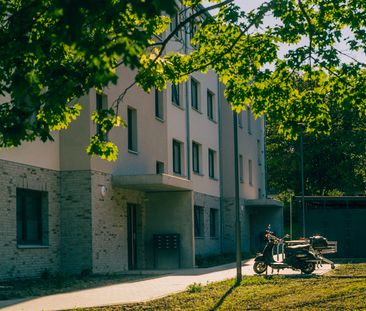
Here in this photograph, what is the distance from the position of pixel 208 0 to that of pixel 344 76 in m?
3.23

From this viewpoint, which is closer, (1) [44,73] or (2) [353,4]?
(1) [44,73]

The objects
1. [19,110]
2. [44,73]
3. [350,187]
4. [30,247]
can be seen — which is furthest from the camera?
[350,187]

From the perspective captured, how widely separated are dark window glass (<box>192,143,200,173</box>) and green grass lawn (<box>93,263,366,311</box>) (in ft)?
50.6

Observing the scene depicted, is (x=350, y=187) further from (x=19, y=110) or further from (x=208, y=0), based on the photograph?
(x=19, y=110)

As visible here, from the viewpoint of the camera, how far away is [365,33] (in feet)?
49.8

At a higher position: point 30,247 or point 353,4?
point 353,4

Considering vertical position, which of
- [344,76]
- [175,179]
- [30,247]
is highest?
[344,76]

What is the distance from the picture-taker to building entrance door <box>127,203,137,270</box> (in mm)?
26828

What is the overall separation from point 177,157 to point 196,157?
339 centimetres

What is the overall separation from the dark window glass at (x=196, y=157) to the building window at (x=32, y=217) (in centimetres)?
1345

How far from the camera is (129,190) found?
1041 inches

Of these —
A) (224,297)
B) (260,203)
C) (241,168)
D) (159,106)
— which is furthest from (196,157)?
(224,297)

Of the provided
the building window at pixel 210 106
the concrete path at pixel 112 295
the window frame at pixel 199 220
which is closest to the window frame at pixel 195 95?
the building window at pixel 210 106

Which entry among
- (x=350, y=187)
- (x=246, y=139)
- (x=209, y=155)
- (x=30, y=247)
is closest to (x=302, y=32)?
(x=30, y=247)
